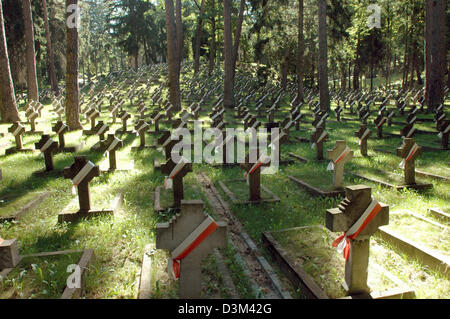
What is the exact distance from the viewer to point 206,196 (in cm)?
629

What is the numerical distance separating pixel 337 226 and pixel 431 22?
55.6ft

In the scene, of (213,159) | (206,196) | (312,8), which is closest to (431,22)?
(312,8)

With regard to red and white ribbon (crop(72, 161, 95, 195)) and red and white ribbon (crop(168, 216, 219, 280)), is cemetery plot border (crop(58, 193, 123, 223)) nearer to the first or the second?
red and white ribbon (crop(72, 161, 95, 195))

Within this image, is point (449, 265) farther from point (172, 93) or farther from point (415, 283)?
point (172, 93)

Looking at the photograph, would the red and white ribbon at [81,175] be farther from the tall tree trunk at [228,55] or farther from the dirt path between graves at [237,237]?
the tall tree trunk at [228,55]

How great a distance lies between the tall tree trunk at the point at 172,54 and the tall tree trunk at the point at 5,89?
21.4ft

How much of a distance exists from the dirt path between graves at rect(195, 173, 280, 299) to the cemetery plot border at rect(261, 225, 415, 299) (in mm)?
222

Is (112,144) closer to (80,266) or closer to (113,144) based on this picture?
(113,144)

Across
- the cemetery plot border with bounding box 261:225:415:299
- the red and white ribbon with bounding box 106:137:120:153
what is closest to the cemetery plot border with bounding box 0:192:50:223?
the red and white ribbon with bounding box 106:137:120:153

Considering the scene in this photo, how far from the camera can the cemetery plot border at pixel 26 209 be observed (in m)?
4.92

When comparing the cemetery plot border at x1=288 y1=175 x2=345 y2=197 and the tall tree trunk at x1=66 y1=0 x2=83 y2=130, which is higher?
the tall tree trunk at x1=66 y1=0 x2=83 y2=130

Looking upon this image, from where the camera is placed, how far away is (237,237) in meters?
4.66

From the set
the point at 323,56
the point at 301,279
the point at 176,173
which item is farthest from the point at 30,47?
the point at 301,279

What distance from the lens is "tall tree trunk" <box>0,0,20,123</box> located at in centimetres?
1295
